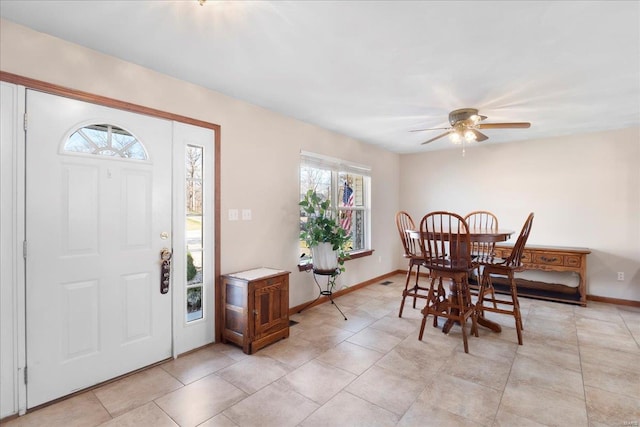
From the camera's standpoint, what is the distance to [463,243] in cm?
291

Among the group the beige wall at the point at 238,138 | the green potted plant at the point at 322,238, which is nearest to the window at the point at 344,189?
the beige wall at the point at 238,138

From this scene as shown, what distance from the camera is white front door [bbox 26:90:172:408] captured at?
6.19 feet

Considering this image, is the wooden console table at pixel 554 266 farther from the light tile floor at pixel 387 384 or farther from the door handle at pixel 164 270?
the door handle at pixel 164 270

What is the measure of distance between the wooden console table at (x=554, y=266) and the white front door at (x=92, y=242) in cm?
442

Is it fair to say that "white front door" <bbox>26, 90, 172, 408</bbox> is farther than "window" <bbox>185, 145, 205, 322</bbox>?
No

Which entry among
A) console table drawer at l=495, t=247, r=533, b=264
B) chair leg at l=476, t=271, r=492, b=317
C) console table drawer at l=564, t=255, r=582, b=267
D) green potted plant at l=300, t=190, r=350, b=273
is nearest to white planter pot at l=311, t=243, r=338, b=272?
green potted plant at l=300, t=190, r=350, b=273

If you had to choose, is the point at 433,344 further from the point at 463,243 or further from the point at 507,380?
the point at 463,243

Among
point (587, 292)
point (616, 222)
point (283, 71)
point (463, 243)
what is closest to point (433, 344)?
point (463, 243)

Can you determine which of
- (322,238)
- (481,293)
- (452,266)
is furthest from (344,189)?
(481,293)

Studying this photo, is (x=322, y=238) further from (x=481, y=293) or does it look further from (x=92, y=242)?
(x=92, y=242)

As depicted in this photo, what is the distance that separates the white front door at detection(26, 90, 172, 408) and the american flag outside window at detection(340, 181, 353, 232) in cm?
265

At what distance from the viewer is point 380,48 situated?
2.06m

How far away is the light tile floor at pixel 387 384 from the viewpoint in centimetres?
179

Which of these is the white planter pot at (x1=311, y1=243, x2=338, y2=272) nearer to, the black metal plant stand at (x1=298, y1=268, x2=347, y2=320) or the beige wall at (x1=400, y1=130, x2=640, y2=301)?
the black metal plant stand at (x1=298, y1=268, x2=347, y2=320)
